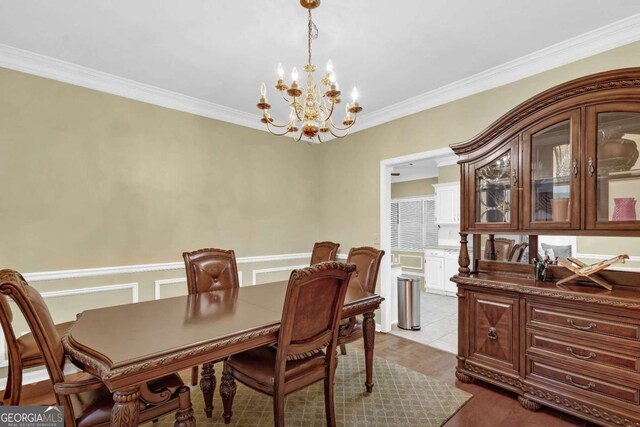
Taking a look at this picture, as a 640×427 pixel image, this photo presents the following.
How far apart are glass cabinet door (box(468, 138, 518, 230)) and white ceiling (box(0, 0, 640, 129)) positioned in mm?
854

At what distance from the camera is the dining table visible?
1260mm

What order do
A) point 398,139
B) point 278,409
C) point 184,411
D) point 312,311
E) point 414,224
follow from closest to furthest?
point 184,411 → point 278,409 → point 312,311 → point 398,139 → point 414,224

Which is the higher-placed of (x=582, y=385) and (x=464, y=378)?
(x=582, y=385)

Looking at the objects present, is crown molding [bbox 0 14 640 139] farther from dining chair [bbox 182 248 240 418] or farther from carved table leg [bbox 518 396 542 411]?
carved table leg [bbox 518 396 542 411]

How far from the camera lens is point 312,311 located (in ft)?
5.76

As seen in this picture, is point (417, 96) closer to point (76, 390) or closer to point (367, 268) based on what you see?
point (367, 268)

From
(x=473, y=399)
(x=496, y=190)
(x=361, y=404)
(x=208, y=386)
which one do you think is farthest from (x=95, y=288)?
(x=496, y=190)

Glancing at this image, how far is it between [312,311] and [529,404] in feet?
5.84

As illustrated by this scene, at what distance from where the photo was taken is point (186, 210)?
3578 mm

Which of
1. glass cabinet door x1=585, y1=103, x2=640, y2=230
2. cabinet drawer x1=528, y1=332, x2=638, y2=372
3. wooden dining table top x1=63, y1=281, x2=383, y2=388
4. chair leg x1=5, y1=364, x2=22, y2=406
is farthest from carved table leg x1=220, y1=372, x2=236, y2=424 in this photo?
glass cabinet door x1=585, y1=103, x2=640, y2=230

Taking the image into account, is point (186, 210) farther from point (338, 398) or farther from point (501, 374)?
point (501, 374)

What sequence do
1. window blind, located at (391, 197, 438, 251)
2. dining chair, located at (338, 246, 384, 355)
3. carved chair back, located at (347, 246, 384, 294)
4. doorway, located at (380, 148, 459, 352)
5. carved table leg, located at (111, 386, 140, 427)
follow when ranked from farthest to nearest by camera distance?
1. window blind, located at (391, 197, 438, 251)
2. doorway, located at (380, 148, 459, 352)
3. carved chair back, located at (347, 246, 384, 294)
4. dining chair, located at (338, 246, 384, 355)
5. carved table leg, located at (111, 386, 140, 427)

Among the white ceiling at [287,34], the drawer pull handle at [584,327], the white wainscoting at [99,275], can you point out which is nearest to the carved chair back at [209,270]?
the white wainscoting at [99,275]

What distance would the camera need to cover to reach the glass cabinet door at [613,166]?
6.55ft
